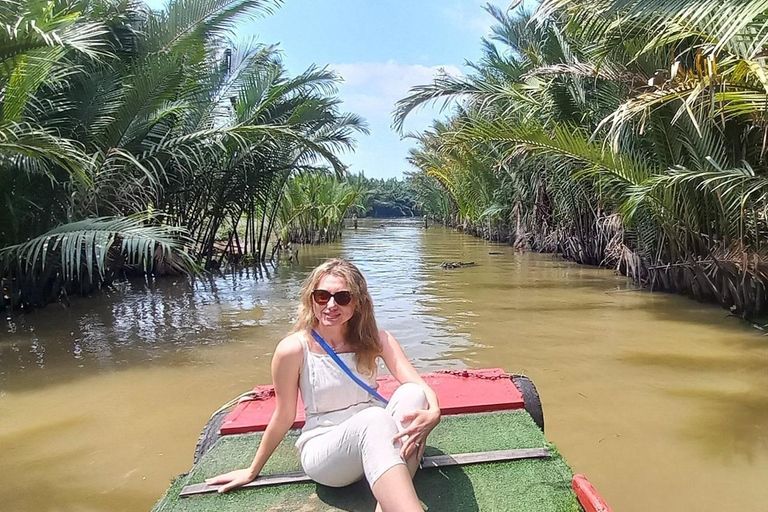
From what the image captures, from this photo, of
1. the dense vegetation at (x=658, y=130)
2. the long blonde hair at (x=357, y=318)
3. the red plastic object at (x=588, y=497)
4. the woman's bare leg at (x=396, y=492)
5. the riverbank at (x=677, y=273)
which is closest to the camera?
the woman's bare leg at (x=396, y=492)

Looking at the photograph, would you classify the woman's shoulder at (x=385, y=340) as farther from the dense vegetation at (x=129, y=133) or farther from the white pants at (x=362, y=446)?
the dense vegetation at (x=129, y=133)

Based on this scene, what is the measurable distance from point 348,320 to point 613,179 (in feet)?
19.6

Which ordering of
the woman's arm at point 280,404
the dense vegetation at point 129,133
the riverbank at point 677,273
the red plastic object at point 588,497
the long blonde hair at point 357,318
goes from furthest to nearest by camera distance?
1. the riverbank at point 677,273
2. the dense vegetation at point 129,133
3. the long blonde hair at point 357,318
4. the woman's arm at point 280,404
5. the red plastic object at point 588,497

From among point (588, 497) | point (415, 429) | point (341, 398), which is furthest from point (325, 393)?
point (588, 497)

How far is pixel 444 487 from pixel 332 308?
0.82 metres

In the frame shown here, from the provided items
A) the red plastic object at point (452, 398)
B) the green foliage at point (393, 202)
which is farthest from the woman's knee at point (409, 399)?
the green foliage at point (393, 202)

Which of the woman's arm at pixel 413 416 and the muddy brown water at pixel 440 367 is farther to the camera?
the muddy brown water at pixel 440 367

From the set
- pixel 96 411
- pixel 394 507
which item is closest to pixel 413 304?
pixel 96 411

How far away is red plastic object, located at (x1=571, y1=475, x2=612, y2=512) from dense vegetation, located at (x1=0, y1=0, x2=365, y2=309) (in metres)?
4.13

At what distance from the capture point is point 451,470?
248 centimetres

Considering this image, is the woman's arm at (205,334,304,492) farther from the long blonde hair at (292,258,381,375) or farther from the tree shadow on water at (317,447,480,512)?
the tree shadow on water at (317,447,480,512)

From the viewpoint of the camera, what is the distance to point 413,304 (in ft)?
26.5

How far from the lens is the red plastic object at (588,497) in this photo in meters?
2.04

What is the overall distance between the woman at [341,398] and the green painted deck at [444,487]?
83 mm
